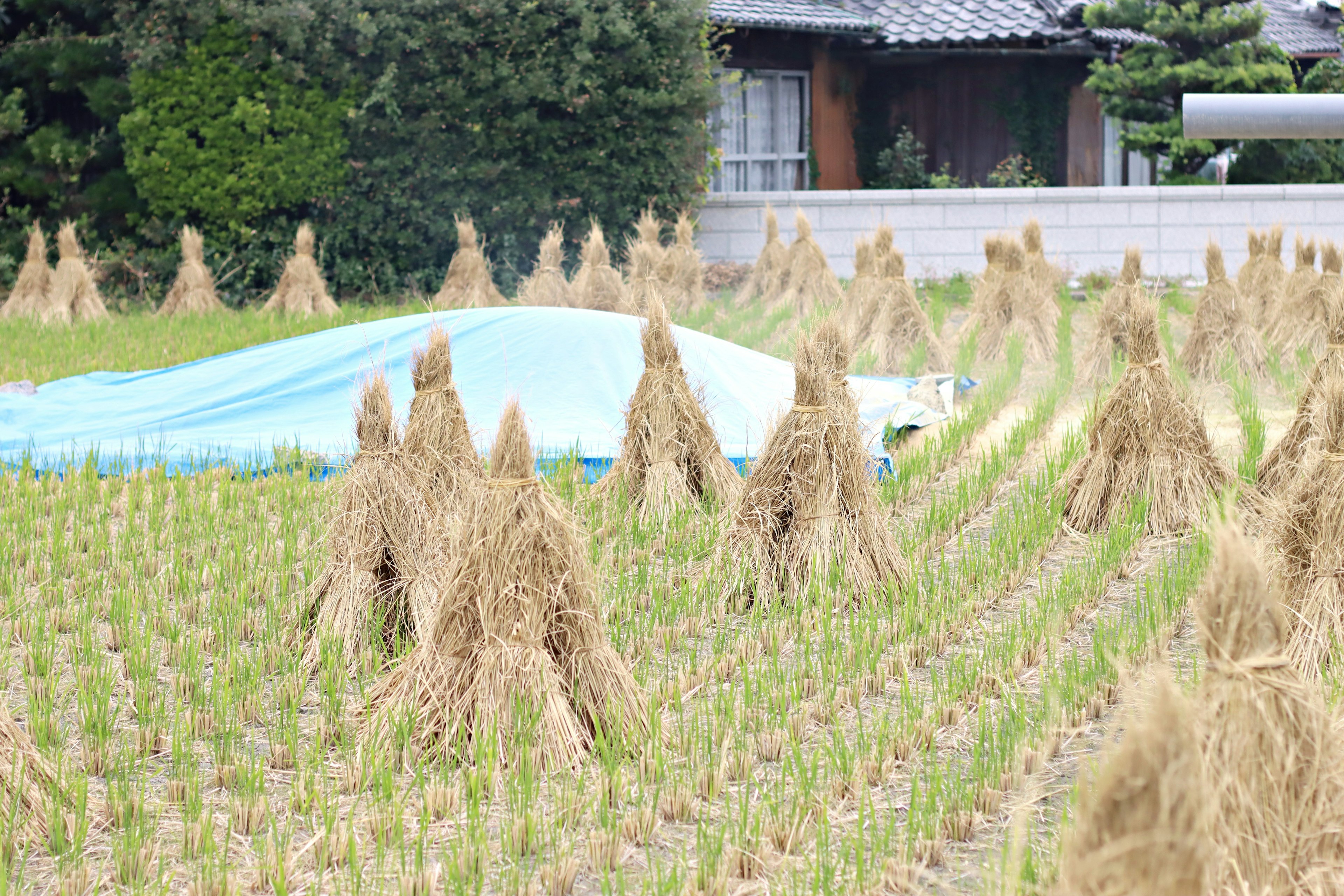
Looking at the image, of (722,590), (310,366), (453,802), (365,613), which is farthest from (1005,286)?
(453,802)

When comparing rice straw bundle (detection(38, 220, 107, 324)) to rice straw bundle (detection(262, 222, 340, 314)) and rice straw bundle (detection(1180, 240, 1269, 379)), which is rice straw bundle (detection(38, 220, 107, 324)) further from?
rice straw bundle (detection(1180, 240, 1269, 379))

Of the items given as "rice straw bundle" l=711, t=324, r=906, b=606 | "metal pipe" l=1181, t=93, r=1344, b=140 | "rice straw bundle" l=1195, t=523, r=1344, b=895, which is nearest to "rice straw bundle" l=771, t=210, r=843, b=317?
"rice straw bundle" l=711, t=324, r=906, b=606

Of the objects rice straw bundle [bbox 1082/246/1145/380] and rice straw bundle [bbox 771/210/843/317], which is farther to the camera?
rice straw bundle [bbox 771/210/843/317]

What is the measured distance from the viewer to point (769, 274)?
12500mm

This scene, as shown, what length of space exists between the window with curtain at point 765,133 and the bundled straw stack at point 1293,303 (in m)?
7.89

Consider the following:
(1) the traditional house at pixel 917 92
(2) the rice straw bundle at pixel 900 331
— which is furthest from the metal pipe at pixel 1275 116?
(1) the traditional house at pixel 917 92

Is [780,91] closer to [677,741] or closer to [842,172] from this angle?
[842,172]

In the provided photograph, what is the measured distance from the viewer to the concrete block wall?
13.4 meters

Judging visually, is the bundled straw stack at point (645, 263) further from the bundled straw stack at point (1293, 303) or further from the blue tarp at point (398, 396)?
the bundled straw stack at point (1293, 303)

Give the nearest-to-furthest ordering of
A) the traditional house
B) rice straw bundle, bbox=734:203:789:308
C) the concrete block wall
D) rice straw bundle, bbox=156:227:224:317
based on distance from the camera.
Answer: rice straw bundle, bbox=156:227:224:317, rice straw bundle, bbox=734:203:789:308, the concrete block wall, the traditional house

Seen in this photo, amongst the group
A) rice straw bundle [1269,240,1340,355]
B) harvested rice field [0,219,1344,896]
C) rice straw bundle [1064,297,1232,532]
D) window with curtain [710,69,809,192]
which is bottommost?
harvested rice field [0,219,1344,896]

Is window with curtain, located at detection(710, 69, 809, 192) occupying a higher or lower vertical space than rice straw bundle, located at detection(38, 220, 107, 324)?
higher

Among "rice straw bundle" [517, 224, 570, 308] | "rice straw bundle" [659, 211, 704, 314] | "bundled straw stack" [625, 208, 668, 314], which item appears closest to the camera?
"bundled straw stack" [625, 208, 668, 314]

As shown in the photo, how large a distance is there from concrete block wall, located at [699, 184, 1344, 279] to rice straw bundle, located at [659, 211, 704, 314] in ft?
6.71
